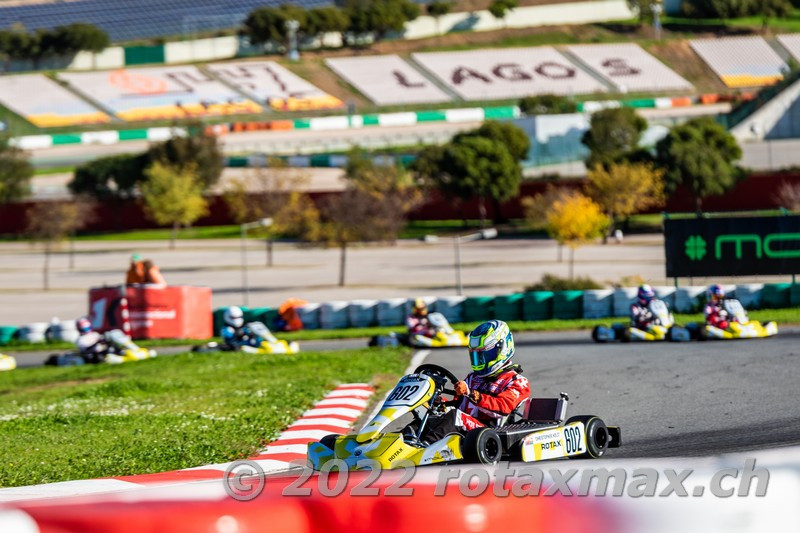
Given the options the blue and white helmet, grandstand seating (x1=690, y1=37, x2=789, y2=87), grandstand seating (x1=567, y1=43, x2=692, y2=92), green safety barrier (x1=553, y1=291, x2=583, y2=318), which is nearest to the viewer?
the blue and white helmet

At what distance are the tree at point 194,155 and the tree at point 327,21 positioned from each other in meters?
45.8

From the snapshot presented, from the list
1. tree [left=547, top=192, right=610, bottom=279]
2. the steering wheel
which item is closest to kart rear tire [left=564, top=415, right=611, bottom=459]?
the steering wheel

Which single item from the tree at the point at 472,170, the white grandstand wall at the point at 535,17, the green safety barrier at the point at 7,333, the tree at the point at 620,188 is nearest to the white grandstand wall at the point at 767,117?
the tree at the point at 472,170

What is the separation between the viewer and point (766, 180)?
5612 cm

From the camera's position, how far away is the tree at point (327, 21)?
107 metres

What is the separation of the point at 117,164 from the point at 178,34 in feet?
180

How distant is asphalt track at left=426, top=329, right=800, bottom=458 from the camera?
11.2 m

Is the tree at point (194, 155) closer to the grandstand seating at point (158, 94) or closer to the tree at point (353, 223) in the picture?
the tree at point (353, 223)

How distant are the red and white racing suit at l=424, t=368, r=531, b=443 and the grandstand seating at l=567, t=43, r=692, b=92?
85.9 meters

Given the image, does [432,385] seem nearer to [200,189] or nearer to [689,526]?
[689,526]

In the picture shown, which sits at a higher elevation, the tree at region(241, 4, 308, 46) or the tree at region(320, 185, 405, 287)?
the tree at region(241, 4, 308, 46)

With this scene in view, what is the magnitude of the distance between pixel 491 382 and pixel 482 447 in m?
1.19

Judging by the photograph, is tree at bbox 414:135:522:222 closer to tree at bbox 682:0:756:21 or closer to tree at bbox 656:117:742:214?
tree at bbox 656:117:742:214

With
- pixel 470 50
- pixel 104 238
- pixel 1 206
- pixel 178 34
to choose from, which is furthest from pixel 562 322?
pixel 178 34
